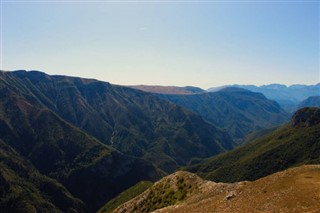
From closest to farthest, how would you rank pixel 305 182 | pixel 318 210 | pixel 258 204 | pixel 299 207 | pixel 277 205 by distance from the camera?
1. pixel 318 210
2. pixel 299 207
3. pixel 277 205
4. pixel 258 204
5. pixel 305 182

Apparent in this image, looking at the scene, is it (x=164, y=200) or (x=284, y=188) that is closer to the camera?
(x=284, y=188)

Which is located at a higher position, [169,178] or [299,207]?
[299,207]

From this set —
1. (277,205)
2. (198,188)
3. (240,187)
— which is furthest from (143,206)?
(277,205)

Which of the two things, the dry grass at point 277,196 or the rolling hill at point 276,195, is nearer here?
the dry grass at point 277,196

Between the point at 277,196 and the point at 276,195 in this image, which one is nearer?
the point at 277,196

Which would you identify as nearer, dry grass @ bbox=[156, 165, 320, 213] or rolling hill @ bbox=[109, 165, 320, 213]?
dry grass @ bbox=[156, 165, 320, 213]

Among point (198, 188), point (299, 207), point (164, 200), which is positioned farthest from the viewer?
point (164, 200)

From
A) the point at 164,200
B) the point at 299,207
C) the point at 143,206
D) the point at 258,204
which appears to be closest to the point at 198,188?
the point at 164,200

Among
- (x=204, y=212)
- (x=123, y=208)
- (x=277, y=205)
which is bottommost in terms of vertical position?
(x=123, y=208)

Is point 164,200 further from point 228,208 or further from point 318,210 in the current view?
point 318,210

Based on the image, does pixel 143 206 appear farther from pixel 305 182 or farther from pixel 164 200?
pixel 305 182
